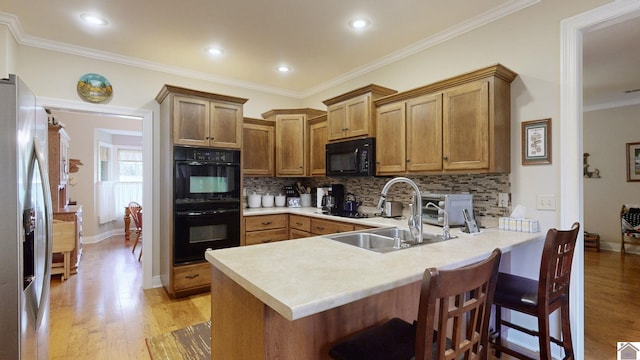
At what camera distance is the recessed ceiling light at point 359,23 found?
9.00ft

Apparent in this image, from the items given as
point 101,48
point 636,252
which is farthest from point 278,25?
point 636,252

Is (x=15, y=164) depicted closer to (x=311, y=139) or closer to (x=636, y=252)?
(x=311, y=139)

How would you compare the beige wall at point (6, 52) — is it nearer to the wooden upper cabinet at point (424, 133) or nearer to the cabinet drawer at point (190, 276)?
the cabinet drawer at point (190, 276)

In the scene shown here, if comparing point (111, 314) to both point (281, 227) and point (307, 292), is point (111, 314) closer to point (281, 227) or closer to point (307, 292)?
point (281, 227)

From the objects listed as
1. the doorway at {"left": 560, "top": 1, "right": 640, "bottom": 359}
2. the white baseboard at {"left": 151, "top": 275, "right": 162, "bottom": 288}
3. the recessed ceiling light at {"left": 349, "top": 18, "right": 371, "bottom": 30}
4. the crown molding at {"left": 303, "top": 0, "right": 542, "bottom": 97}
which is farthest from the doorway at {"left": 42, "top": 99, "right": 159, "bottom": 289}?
the doorway at {"left": 560, "top": 1, "right": 640, "bottom": 359}

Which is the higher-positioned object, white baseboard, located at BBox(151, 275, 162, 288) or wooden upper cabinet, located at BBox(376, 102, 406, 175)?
wooden upper cabinet, located at BBox(376, 102, 406, 175)

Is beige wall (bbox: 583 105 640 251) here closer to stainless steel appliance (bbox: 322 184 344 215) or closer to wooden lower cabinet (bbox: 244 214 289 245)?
stainless steel appliance (bbox: 322 184 344 215)

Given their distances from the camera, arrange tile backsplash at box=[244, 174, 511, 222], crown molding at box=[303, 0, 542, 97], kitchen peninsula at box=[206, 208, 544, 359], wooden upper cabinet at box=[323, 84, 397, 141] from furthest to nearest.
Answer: wooden upper cabinet at box=[323, 84, 397, 141] < tile backsplash at box=[244, 174, 511, 222] < crown molding at box=[303, 0, 542, 97] < kitchen peninsula at box=[206, 208, 544, 359]

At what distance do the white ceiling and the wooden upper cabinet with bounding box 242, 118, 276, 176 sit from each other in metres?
0.66

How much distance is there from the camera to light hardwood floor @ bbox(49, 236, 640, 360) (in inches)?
93.3

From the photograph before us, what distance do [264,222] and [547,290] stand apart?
286cm

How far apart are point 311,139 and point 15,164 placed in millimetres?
3139

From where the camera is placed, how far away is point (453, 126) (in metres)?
2.55

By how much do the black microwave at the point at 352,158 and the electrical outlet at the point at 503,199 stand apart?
117cm
